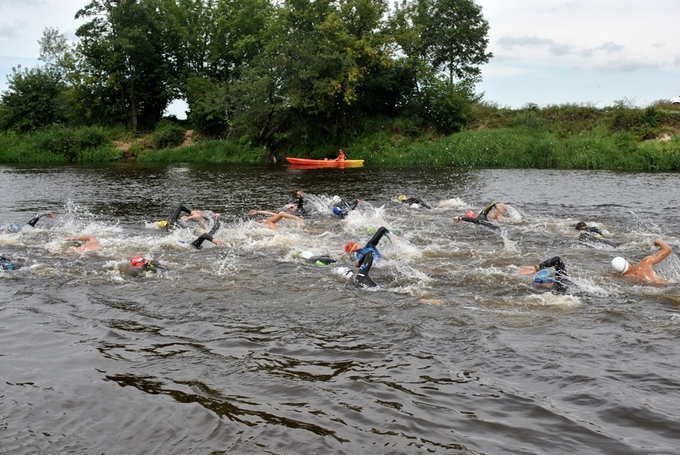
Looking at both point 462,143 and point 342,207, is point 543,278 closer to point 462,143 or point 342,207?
point 342,207

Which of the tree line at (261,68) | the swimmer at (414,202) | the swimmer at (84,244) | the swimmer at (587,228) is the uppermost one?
the tree line at (261,68)

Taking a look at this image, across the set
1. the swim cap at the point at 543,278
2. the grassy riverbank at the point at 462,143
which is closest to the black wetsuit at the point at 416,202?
the swim cap at the point at 543,278

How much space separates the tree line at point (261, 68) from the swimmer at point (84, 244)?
91.4ft

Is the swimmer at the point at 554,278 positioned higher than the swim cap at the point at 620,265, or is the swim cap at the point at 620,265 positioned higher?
the swim cap at the point at 620,265

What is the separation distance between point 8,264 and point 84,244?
7.26ft

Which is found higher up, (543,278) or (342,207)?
(342,207)

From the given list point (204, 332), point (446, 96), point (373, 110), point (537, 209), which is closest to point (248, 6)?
Result: point (373, 110)

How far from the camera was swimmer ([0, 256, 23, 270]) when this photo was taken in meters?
12.0

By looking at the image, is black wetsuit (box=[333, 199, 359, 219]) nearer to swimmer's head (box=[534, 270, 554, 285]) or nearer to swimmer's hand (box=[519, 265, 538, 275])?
swimmer's hand (box=[519, 265, 538, 275])

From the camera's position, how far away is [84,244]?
46.4 feet

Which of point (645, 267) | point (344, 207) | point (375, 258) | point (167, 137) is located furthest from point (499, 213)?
point (167, 137)

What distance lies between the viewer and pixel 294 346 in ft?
26.0

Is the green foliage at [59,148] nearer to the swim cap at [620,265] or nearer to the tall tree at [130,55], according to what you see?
the tall tree at [130,55]

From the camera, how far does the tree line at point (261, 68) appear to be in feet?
138
